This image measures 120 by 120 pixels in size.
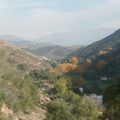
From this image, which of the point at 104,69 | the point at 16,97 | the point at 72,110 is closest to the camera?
the point at 72,110

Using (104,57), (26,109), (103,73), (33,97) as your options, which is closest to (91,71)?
(103,73)

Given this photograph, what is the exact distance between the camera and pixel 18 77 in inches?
2239

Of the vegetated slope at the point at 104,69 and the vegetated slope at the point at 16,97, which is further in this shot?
the vegetated slope at the point at 104,69

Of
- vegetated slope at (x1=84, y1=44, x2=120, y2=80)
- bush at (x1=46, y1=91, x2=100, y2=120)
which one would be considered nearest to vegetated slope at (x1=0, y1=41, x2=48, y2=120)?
bush at (x1=46, y1=91, x2=100, y2=120)

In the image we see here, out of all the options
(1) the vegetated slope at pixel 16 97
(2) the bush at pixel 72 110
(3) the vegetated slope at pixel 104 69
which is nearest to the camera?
(2) the bush at pixel 72 110

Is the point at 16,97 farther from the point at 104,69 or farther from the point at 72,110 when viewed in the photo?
the point at 104,69

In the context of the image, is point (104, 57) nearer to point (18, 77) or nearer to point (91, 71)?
point (91, 71)

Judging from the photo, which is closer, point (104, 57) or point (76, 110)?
point (76, 110)

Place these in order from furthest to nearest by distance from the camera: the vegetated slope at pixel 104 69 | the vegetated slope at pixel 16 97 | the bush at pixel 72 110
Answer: the vegetated slope at pixel 104 69 < the vegetated slope at pixel 16 97 < the bush at pixel 72 110

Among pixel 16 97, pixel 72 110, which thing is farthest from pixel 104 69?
pixel 72 110

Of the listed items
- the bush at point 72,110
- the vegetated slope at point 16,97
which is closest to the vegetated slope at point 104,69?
the vegetated slope at point 16,97

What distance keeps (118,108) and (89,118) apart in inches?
1010

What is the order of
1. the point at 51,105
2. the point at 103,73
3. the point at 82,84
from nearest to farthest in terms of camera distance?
1. the point at 51,105
2. the point at 82,84
3. the point at 103,73

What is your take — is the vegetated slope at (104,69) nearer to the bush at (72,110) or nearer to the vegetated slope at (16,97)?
the vegetated slope at (16,97)
